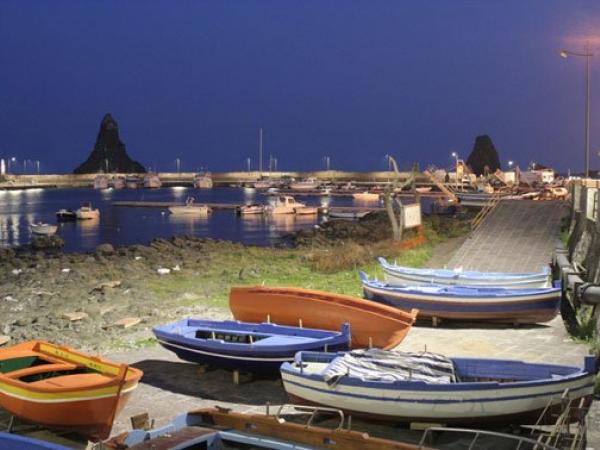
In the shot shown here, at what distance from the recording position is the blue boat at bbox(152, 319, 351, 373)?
10922mm

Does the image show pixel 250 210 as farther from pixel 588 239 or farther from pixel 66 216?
pixel 588 239

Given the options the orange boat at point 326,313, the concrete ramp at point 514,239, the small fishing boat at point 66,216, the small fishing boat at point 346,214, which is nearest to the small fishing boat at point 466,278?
the concrete ramp at point 514,239

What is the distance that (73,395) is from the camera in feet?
29.0

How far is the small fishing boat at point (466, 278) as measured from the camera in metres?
16.8

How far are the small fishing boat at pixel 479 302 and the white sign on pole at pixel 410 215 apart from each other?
11267 mm

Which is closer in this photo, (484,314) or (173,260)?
(484,314)

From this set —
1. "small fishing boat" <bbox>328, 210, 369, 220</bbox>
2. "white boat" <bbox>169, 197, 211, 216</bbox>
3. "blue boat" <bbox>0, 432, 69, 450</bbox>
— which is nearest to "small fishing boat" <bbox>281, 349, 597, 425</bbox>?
"blue boat" <bbox>0, 432, 69, 450</bbox>

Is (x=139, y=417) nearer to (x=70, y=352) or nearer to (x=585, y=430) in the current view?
(x=70, y=352)

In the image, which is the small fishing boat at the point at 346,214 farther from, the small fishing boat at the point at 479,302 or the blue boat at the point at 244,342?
the blue boat at the point at 244,342

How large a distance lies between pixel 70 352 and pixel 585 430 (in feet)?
22.8

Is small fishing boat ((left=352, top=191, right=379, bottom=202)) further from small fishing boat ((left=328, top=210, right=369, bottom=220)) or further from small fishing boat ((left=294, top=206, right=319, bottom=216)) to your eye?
small fishing boat ((left=328, top=210, right=369, bottom=220))

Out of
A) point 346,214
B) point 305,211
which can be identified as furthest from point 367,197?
point 346,214

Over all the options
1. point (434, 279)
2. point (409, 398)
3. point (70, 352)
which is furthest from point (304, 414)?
point (434, 279)

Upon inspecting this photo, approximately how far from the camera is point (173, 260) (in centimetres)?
2895
